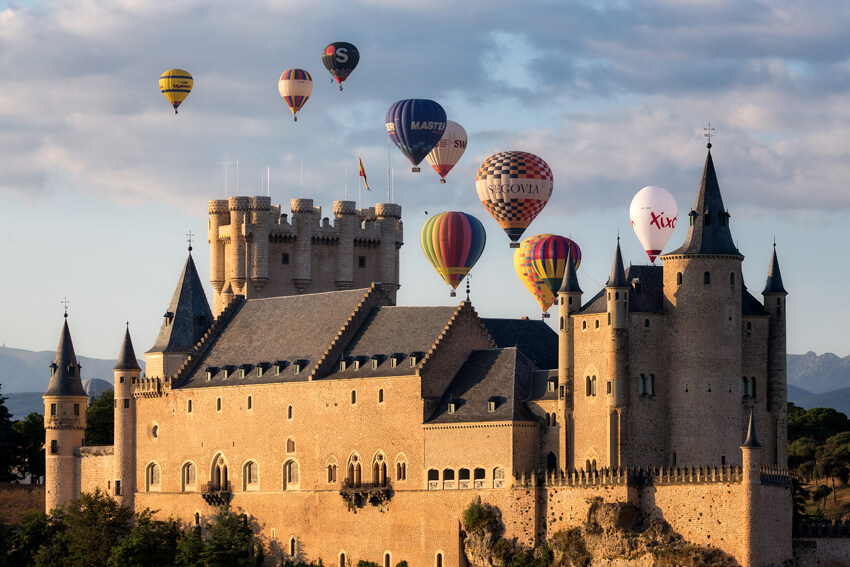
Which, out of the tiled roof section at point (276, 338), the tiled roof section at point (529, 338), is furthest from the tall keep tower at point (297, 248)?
the tiled roof section at point (529, 338)

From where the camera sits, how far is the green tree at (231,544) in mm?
109938

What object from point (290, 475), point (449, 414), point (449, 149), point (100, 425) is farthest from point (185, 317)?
point (449, 414)

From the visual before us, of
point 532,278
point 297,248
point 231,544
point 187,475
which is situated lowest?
point 231,544

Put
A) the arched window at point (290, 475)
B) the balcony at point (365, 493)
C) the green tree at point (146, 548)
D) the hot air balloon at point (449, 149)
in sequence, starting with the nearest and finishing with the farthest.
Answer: the balcony at point (365, 493) → the arched window at point (290, 475) → the green tree at point (146, 548) → the hot air balloon at point (449, 149)

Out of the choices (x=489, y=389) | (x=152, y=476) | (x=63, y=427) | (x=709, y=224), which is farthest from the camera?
(x=63, y=427)

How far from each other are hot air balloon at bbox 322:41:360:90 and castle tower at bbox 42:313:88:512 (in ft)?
85.4

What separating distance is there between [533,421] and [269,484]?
20.6 metres

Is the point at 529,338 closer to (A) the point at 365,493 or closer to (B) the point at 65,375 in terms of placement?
(A) the point at 365,493

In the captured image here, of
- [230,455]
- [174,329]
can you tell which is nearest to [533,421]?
[230,455]

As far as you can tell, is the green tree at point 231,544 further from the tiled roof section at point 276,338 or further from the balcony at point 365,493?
the tiled roof section at point 276,338

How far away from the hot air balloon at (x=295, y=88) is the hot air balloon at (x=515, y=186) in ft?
59.2

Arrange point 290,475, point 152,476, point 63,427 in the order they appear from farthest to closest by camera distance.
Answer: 1. point 63,427
2. point 152,476
3. point 290,475

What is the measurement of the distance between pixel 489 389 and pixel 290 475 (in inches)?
631

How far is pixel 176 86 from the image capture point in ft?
434
